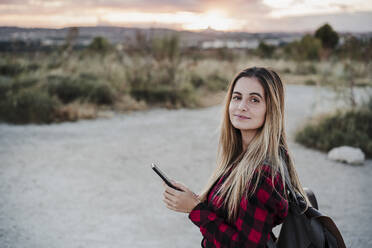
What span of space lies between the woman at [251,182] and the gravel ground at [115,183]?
1702 millimetres

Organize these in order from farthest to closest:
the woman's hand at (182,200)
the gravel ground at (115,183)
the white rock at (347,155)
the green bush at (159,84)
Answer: the green bush at (159,84)
the white rock at (347,155)
the gravel ground at (115,183)
the woman's hand at (182,200)

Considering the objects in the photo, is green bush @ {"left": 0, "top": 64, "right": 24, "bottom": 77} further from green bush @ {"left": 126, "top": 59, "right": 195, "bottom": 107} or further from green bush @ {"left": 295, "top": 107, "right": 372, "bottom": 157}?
green bush @ {"left": 295, "top": 107, "right": 372, "bottom": 157}

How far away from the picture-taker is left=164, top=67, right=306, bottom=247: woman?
1346mm

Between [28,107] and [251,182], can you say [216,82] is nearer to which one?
[28,107]

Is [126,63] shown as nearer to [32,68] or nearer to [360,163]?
[32,68]

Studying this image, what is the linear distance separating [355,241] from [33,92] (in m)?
7.64

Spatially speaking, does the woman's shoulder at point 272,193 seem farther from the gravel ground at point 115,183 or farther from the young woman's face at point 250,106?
the gravel ground at point 115,183

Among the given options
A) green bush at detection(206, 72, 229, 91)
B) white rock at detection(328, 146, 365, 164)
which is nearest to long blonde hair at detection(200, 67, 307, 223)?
white rock at detection(328, 146, 365, 164)

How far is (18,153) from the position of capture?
5609 mm

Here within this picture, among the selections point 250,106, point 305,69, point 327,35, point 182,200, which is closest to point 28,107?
point 182,200

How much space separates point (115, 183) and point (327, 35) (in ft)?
93.0

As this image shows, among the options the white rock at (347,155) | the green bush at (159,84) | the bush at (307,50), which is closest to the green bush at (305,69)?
the bush at (307,50)

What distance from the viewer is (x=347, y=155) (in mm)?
5371

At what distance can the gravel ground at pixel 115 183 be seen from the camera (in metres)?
3.27
